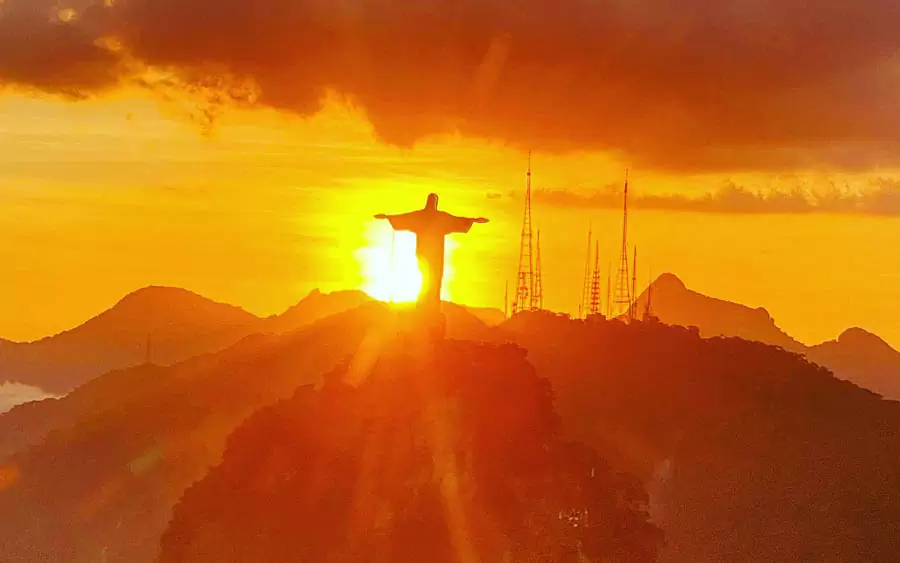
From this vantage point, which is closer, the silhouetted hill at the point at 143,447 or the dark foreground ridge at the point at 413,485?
the dark foreground ridge at the point at 413,485

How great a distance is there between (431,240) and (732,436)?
41.0m

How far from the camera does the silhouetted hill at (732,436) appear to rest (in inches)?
2926

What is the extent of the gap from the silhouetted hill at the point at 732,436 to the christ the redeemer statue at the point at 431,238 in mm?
29932

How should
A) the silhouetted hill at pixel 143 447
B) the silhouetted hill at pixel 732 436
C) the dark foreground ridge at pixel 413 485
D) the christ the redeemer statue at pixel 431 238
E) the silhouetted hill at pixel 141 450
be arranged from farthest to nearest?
the silhouetted hill at pixel 143 447 → the silhouetted hill at pixel 141 450 → the silhouetted hill at pixel 732 436 → the christ the redeemer statue at pixel 431 238 → the dark foreground ridge at pixel 413 485

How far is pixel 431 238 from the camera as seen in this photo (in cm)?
5256

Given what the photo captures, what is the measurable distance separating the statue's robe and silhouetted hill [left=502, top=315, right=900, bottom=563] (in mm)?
29972

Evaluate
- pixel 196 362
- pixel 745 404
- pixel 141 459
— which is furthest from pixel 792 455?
pixel 196 362

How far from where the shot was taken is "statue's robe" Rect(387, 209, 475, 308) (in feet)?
172

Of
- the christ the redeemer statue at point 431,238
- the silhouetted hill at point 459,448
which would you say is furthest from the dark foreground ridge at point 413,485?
the christ the redeemer statue at point 431,238

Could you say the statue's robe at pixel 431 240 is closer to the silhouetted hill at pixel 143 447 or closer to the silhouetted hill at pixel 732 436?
the silhouetted hill at pixel 143 447

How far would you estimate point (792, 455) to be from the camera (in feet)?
270

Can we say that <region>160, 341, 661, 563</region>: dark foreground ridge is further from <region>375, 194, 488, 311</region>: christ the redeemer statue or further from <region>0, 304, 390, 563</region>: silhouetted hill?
<region>0, 304, 390, 563</region>: silhouetted hill

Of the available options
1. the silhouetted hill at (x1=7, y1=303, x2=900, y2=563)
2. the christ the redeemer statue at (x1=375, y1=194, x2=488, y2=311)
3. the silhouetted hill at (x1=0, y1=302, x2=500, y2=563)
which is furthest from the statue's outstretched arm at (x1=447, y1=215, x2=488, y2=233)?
the silhouetted hill at (x1=0, y1=302, x2=500, y2=563)

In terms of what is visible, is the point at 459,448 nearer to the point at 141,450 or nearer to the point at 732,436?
the point at 732,436
